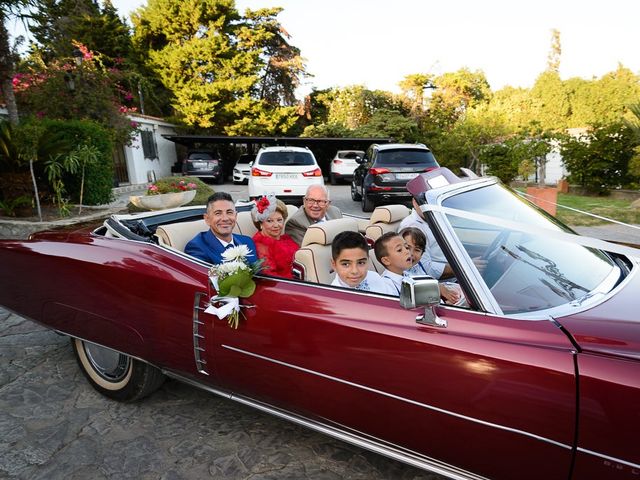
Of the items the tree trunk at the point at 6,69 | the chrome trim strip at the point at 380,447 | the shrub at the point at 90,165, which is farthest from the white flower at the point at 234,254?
the tree trunk at the point at 6,69

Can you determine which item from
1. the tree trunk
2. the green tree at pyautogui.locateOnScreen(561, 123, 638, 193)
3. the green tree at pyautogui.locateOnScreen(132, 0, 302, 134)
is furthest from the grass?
the green tree at pyautogui.locateOnScreen(132, 0, 302, 134)

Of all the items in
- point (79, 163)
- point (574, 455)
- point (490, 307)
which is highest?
point (79, 163)

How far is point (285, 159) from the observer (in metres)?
10.6

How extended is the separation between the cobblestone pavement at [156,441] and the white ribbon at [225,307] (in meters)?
0.87

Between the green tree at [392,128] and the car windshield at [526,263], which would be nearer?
the car windshield at [526,263]

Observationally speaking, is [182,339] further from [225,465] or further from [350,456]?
[350,456]

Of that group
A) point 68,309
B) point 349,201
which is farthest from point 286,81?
point 68,309

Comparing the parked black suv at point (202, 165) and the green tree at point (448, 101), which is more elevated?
the green tree at point (448, 101)

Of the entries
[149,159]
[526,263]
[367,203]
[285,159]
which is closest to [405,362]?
[526,263]

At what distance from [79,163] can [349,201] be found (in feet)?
24.2

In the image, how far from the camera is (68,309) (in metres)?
2.66

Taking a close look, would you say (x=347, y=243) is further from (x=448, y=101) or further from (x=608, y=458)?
(x=448, y=101)

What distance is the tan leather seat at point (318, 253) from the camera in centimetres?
250

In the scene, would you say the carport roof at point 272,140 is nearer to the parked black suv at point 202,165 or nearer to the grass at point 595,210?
the parked black suv at point 202,165
